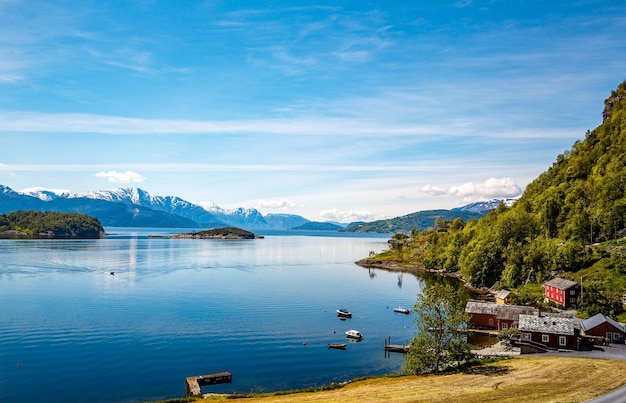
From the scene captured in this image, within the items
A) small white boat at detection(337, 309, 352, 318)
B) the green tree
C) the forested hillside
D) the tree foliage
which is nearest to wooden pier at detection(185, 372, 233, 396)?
the green tree

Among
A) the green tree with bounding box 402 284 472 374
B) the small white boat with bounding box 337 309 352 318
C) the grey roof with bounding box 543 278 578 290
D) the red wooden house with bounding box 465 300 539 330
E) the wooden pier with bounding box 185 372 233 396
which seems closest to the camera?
the wooden pier with bounding box 185 372 233 396

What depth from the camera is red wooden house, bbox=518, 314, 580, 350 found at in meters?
74.2

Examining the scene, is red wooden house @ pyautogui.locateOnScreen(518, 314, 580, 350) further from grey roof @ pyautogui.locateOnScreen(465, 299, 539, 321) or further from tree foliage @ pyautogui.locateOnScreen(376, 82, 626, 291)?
tree foliage @ pyautogui.locateOnScreen(376, 82, 626, 291)

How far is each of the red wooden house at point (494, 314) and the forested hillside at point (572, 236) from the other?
58.9 feet

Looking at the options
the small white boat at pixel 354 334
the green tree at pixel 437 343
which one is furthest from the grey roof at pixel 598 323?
the small white boat at pixel 354 334

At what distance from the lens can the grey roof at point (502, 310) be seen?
92.6m

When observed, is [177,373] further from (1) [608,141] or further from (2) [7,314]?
(1) [608,141]

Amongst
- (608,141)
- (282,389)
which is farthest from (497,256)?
(282,389)

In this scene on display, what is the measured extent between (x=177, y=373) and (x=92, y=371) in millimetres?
12234

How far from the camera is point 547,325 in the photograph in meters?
76.8

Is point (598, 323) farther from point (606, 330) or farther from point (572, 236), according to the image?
point (572, 236)

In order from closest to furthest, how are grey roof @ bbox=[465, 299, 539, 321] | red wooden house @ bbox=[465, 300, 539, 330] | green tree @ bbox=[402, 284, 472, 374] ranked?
green tree @ bbox=[402, 284, 472, 374] < grey roof @ bbox=[465, 299, 539, 321] < red wooden house @ bbox=[465, 300, 539, 330]

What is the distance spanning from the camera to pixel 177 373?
215 feet

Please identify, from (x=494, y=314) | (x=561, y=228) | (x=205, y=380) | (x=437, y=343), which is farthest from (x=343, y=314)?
(x=561, y=228)
